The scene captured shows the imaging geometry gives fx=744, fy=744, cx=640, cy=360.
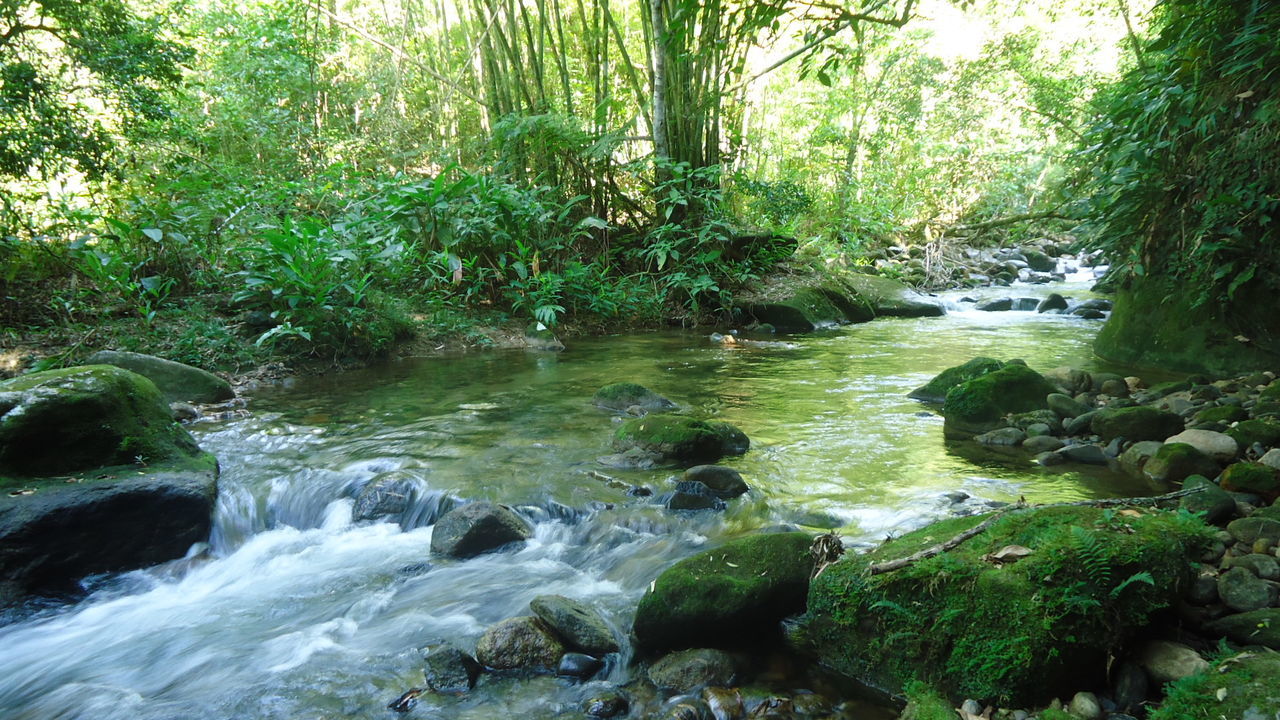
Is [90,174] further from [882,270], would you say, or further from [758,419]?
[882,270]

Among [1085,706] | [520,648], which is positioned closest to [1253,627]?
[1085,706]

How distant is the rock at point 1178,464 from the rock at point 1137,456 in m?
0.08

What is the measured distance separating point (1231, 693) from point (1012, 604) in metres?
0.51

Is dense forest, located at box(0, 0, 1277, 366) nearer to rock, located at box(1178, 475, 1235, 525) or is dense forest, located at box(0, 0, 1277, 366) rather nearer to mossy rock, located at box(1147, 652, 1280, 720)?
rock, located at box(1178, 475, 1235, 525)

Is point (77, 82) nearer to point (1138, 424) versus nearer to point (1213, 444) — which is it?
point (1138, 424)

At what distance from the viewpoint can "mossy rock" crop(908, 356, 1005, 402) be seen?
5.66 meters

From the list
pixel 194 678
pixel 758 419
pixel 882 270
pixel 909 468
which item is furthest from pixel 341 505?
pixel 882 270

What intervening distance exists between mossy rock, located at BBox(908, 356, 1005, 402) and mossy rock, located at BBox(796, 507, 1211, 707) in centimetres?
321

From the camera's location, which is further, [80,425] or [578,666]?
[80,425]

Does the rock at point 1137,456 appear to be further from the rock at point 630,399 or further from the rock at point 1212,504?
the rock at point 630,399

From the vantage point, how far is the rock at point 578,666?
2.58 m

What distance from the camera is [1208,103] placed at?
487 centimetres

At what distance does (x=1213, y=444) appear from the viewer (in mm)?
3713

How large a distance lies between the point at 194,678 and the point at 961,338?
8.34 m
